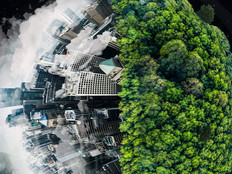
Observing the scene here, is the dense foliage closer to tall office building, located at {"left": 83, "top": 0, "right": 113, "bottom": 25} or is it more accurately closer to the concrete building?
tall office building, located at {"left": 83, "top": 0, "right": 113, "bottom": 25}

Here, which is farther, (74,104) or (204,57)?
(74,104)

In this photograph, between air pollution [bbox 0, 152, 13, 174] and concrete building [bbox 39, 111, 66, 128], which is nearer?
concrete building [bbox 39, 111, 66, 128]

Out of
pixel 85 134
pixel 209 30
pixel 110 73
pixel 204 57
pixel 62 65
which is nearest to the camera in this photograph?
pixel 204 57

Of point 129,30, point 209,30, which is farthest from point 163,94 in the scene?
point 209,30

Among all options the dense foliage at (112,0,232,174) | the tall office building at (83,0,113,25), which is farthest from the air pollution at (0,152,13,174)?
the tall office building at (83,0,113,25)

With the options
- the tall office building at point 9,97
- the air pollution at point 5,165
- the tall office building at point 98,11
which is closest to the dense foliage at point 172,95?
the tall office building at point 98,11

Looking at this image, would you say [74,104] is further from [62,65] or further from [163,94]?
[163,94]
